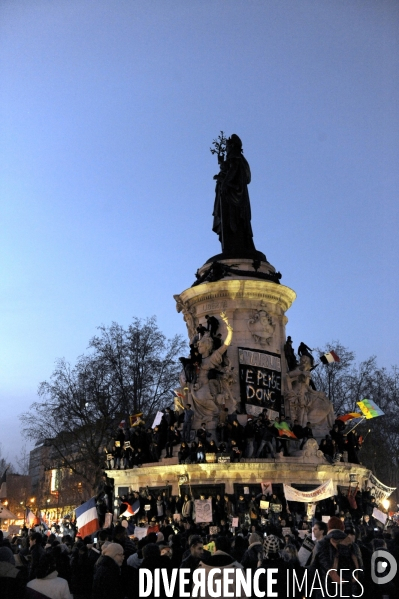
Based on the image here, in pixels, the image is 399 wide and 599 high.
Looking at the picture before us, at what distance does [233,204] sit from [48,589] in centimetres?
2545

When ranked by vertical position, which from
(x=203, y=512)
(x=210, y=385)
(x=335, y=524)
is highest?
(x=210, y=385)

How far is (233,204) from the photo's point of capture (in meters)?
30.2

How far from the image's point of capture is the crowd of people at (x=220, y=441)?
22.5 metres

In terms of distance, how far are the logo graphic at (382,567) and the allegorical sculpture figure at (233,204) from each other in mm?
22250

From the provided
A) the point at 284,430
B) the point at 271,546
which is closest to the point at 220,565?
the point at 271,546

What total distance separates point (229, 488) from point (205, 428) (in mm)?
2686

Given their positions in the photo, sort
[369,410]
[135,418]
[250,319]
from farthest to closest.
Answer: [135,418] < [250,319] < [369,410]

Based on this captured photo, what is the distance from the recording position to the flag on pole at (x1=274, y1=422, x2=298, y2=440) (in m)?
23.2

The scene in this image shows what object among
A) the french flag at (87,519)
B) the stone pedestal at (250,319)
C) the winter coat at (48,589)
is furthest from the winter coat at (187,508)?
the winter coat at (48,589)

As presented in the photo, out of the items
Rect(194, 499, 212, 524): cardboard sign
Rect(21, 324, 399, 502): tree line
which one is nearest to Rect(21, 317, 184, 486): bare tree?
Rect(21, 324, 399, 502): tree line

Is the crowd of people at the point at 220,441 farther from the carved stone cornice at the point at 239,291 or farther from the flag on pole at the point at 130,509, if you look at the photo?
the carved stone cornice at the point at 239,291

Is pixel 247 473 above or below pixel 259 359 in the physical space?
below

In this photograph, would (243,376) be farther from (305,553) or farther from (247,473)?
(305,553)

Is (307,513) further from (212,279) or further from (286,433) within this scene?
(212,279)
